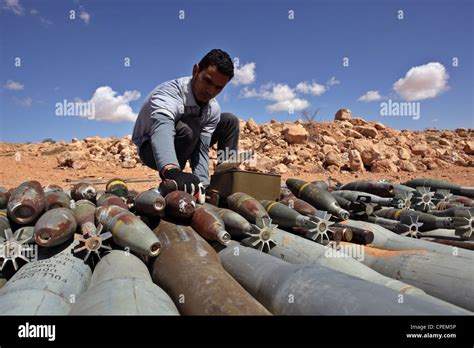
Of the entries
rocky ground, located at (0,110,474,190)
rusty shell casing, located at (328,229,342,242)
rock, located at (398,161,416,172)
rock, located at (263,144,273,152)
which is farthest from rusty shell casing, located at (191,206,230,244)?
rock, located at (263,144,273,152)

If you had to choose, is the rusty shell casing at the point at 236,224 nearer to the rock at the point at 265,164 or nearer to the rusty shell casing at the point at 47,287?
the rusty shell casing at the point at 47,287

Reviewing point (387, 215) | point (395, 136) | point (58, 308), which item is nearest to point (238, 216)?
point (58, 308)

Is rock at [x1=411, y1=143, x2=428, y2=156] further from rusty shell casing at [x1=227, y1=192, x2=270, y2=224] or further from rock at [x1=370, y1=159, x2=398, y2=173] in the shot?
rusty shell casing at [x1=227, y1=192, x2=270, y2=224]

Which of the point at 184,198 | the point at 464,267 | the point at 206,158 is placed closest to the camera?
the point at 464,267

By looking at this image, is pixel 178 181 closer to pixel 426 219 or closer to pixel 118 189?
pixel 118 189

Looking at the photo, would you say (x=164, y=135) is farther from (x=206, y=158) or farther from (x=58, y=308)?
(x=58, y=308)

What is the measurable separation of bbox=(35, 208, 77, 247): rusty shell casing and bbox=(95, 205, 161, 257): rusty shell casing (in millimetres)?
200

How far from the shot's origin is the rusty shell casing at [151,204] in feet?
7.88

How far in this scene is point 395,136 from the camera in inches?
626

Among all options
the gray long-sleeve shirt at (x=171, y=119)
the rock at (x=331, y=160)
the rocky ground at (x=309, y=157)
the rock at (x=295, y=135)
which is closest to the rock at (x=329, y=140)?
the rocky ground at (x=309, y=157)

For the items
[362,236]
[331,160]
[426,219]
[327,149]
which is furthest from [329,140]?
[362,236]

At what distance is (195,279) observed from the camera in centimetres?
164

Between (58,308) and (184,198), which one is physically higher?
(184,198)
